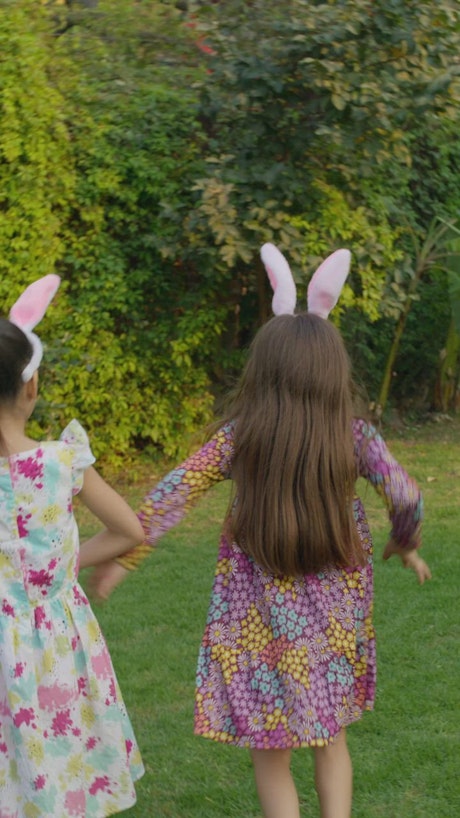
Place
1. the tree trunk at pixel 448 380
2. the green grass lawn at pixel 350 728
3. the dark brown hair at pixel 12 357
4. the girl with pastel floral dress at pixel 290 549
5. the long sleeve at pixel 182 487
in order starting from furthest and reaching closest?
the tree trunk at pixel 448 380 → the green grass lawn at pixel 350 728 → the long sleeve at pixel 182 487 → the girl with pastel floral dress at pixel 290 549 → the dark brown hair at pixel 12 357

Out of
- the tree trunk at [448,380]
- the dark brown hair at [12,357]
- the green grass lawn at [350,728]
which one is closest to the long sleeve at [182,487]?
the dark brown hair at [12,357]

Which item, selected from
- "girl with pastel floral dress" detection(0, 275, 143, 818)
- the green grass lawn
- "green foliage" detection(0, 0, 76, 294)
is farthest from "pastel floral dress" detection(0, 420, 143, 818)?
"green foliage" detection(0, 0, 76, 294)

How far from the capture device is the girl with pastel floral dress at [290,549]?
279 centimetres

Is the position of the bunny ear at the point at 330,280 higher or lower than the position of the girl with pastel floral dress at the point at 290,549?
higher

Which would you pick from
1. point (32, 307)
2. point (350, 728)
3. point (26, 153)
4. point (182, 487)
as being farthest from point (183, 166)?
point (182, 487)

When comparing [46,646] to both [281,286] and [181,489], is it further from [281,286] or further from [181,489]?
[281,286]

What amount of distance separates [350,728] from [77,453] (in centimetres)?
169

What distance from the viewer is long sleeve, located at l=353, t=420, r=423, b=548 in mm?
2889

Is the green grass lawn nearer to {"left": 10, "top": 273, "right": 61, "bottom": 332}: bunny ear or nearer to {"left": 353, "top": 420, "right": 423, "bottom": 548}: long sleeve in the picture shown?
{"left": 353, "top": 420, "right": 423, "bottom": 548}: long sleeve

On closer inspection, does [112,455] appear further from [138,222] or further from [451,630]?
[451,630]

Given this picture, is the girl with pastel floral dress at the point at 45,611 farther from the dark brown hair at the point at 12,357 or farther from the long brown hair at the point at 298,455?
the long brown hair at the point at 298,455

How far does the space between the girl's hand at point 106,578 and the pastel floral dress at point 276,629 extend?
33mm

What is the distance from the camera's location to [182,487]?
2.89m

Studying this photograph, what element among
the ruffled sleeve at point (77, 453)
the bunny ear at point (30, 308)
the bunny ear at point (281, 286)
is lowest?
the ruffled sleeve at point (77, 453)
